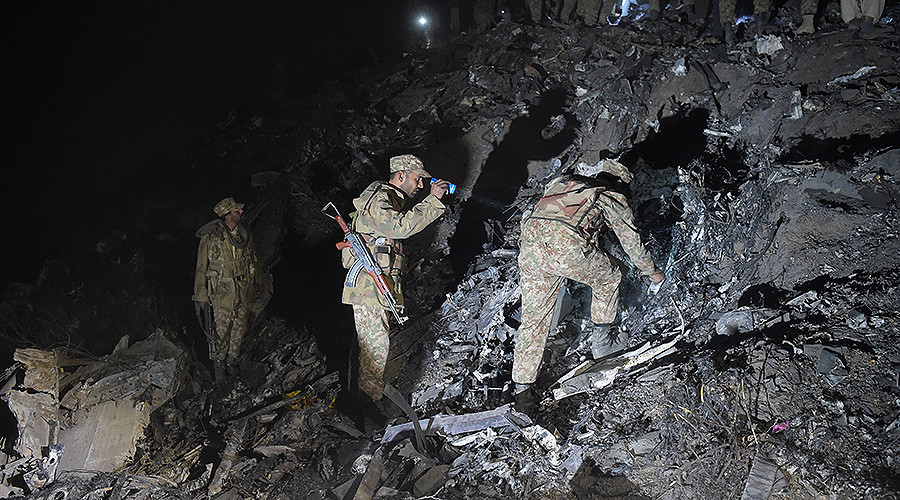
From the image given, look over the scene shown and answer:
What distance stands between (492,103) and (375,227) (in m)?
4.73

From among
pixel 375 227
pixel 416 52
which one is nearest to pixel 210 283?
pixel 375 227

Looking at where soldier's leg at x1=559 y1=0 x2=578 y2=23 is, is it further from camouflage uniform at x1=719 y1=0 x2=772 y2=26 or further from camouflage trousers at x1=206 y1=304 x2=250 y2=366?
camouflage trousers at x1=206 y1=304 x2=250 y2=366

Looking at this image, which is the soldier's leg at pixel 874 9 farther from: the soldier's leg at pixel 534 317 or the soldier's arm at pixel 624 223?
the soldier's leg at pixel 534 317

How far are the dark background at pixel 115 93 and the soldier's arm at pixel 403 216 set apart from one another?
5.42m

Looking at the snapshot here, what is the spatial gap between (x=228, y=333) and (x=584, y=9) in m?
9.76

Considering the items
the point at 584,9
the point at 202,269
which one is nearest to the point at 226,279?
the point at 202,269

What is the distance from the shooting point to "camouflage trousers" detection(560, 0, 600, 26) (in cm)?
1014

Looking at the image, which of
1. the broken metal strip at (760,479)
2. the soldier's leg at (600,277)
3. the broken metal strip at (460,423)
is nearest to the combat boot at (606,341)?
the soldier's leg at (600,277)

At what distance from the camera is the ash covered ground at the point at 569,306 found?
3.00 metres

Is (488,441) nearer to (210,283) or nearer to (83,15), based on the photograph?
(210,283)

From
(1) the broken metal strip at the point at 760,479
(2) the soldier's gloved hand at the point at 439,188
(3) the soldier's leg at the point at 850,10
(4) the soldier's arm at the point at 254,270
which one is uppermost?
(2) the soldier's gloved hand at the point at 439,188

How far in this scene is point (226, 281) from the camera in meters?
5.25

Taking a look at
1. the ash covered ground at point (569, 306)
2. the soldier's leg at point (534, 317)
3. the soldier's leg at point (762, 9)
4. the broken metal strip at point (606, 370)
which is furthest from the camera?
the soldier's leg at point (762, 9)

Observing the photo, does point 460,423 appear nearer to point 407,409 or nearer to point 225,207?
point 407,409
